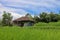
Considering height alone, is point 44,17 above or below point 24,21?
above

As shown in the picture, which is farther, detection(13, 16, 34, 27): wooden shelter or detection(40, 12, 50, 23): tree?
detection(40, 12, 50, 23): tree

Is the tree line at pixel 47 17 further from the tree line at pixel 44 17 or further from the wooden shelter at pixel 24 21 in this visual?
the wooden shelter at pixel 24 21

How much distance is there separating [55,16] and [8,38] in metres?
30.3

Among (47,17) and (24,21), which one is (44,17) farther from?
(24,21)

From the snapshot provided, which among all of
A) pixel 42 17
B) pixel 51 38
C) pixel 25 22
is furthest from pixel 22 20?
pixel 51 38

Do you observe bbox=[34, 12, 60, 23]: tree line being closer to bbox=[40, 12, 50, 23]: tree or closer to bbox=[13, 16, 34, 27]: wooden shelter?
bbox=[40, 12, 50, 23]: tree

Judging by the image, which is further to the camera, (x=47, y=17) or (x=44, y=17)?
(x=44, y=17)

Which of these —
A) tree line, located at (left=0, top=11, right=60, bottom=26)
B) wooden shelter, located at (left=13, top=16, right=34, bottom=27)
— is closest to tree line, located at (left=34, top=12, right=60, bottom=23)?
tree line, located at (left=0, top=11, right=60, bottom=26)

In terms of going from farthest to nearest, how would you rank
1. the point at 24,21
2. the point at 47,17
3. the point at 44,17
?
the point at 44,17
the point at 47,17
the point at 24,21

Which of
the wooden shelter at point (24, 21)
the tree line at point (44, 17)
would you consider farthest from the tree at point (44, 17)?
the wooden shelter at point (24, 21)

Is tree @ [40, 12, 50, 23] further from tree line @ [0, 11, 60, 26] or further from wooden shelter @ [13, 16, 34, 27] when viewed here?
wooden shelter @ [13, 16, 34, 27]

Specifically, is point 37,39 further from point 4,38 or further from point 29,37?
point 4,38

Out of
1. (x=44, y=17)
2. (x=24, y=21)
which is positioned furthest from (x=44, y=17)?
(x=24, y=21)

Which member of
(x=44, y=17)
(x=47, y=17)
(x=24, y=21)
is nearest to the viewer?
(x=24, y=21)
